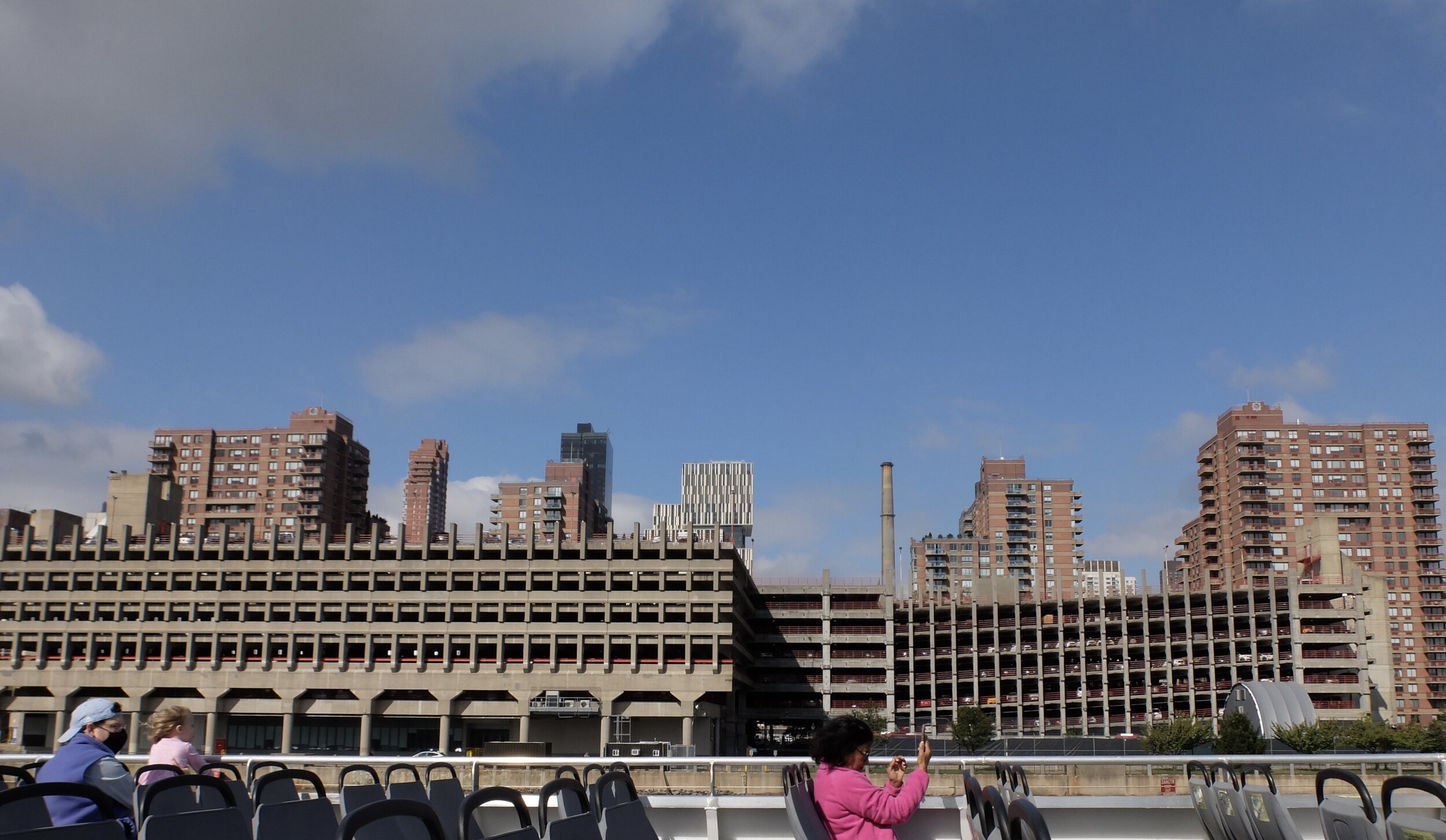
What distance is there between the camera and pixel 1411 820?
20.9 feet

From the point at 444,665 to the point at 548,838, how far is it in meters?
89.4

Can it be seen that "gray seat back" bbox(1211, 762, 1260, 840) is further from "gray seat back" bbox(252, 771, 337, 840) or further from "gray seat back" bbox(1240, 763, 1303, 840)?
"gray seat back" bbox(252, 771, 337, 840)

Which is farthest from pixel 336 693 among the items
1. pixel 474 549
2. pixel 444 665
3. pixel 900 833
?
pixel 900 833

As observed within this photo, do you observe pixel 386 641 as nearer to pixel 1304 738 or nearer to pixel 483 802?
pixel 1304 738

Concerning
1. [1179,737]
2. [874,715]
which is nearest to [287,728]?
[874,715]

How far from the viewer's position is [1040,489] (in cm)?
18662

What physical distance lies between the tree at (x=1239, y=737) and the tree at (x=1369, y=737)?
41.0ft

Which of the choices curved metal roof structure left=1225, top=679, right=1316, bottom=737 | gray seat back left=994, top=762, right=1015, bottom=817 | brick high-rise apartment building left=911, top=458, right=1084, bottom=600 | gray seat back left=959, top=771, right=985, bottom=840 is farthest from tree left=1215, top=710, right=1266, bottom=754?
brick high-rise apartment building left=911, top=458, right=1084, bottom=600

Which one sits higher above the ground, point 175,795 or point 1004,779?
point 175,795

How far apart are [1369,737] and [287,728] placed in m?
75.9

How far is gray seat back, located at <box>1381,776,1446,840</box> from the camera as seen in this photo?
20.1 feet

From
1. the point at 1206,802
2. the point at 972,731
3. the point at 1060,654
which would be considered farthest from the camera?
the point at 1060,654

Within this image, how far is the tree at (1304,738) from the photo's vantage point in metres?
67.9

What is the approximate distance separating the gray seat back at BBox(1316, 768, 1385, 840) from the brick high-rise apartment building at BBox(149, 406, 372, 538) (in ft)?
546
